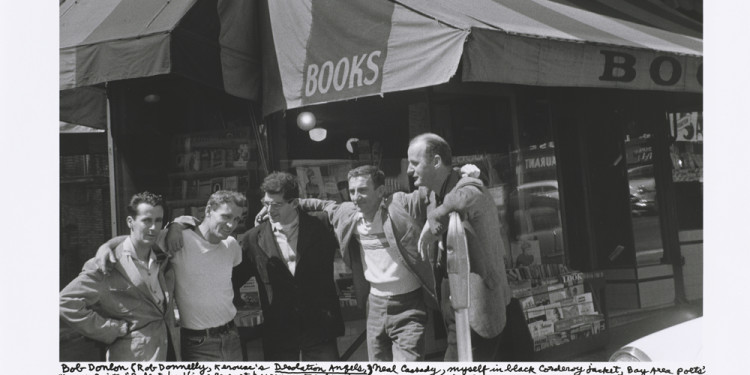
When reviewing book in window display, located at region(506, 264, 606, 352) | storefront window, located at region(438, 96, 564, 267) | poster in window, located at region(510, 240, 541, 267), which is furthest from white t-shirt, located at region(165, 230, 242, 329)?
poster in window, located at region(510, 240, 541, 267)

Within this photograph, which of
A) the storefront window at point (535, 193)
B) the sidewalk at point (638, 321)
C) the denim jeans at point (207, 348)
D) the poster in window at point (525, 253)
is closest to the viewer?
the denim jeans at point (207, 348)

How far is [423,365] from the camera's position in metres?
5.25

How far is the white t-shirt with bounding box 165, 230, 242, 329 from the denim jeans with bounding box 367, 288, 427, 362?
997mm

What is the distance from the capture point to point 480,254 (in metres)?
5.08

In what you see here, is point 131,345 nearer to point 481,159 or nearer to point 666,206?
point 481,159

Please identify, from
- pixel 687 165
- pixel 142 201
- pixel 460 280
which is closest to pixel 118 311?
pixel 142 201

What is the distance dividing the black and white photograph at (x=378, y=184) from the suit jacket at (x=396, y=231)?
16 mm

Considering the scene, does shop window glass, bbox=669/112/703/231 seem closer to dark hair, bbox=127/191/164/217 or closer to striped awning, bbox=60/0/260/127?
striped awning, bbox=60/0/260/127

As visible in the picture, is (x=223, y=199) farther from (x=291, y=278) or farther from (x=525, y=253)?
(x=525, y=253)

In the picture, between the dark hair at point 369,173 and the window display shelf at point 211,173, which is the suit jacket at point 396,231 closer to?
the dark hair at point 369,173

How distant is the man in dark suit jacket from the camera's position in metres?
5.65

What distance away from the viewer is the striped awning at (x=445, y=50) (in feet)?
19.1

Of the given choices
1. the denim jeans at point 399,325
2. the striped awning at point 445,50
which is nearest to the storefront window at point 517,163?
the striped awning at point 445,50

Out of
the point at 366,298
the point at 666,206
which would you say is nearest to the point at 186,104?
the point at 366,298
